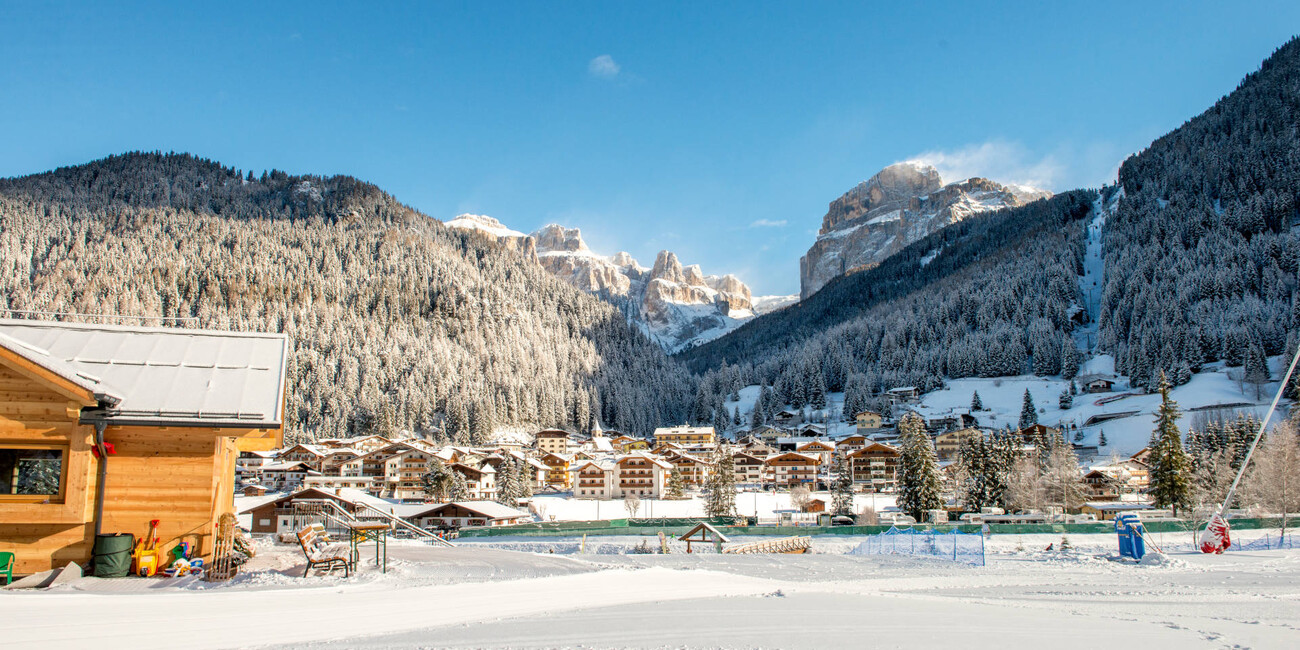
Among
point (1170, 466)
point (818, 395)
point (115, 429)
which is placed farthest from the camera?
point (818, 395)

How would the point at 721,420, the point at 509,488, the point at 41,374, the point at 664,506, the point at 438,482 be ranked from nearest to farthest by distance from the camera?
the point at 41,374
the point at 509,488
the point at 438,482
the point at 664,506
the point at 721,420

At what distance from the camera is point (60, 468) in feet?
42.4

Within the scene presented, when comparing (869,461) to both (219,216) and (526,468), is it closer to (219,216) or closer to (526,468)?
(526,468)

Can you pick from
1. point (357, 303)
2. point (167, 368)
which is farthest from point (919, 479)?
point (357, 303)

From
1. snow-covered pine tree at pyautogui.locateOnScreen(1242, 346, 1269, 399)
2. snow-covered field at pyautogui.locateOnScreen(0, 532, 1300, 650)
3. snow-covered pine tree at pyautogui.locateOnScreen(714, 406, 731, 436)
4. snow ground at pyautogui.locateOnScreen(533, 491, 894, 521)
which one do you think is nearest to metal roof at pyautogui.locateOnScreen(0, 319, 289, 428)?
snow-covered field at pyautogui.locateOnScreen(0, 532, 1300, 650)

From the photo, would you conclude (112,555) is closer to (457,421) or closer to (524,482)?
(524,482)

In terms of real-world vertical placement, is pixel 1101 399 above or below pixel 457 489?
above

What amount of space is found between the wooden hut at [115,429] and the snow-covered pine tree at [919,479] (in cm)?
4872

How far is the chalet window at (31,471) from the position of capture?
12680 millimetres

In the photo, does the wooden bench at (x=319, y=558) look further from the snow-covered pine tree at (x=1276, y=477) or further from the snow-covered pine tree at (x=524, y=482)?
the snow-covered pine tree at (x=524, y=482)

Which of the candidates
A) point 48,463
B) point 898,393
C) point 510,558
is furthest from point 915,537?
point 898,393

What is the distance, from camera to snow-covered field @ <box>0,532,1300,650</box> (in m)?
8.59

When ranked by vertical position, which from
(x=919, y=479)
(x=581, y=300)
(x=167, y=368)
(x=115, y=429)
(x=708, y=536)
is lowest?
(x=708, y=536)

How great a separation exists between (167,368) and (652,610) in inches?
433
